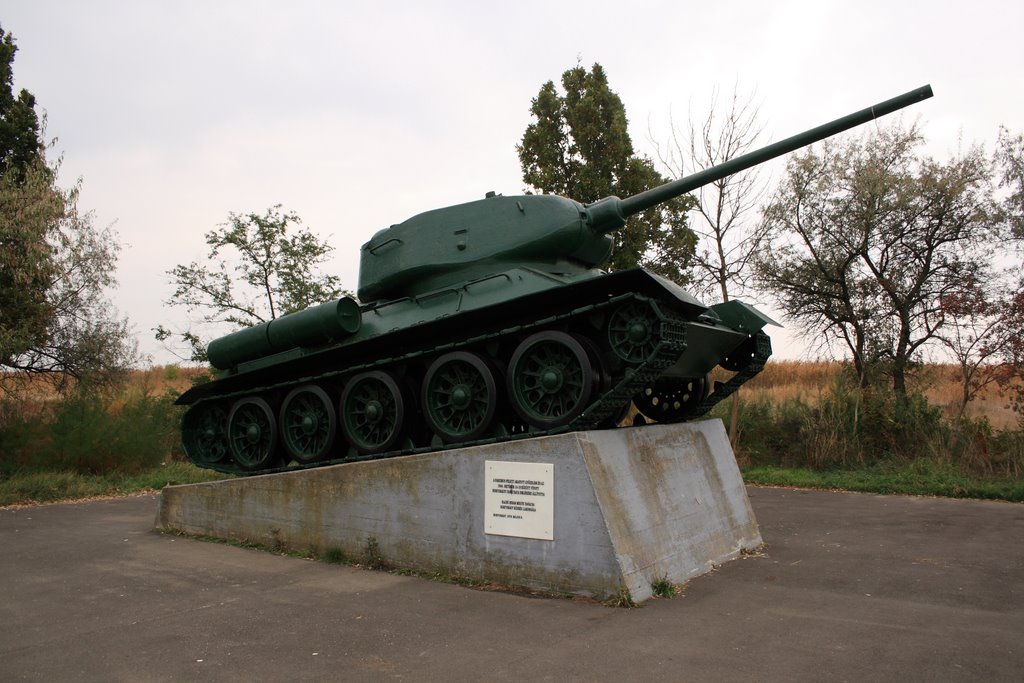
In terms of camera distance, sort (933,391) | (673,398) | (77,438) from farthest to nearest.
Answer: (933,391) < (77,438) < (673,398)

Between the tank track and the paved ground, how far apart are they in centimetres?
154

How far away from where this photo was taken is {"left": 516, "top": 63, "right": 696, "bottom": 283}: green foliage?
1900 centimetres

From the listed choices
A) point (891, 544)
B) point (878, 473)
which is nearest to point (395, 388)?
point (891, 544)

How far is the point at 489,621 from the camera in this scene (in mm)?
6602

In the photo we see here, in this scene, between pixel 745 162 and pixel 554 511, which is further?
pixel 745 162

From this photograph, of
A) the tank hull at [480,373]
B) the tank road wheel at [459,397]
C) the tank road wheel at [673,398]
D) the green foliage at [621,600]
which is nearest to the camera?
the green foliage at [621,600]

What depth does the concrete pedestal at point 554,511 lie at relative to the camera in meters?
7.44

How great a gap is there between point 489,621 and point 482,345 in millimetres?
3346

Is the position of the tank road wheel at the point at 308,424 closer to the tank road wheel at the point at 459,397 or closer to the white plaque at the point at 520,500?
the tank road wheel at the point at 459,397

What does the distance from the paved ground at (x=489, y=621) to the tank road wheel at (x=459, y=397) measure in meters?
1.80

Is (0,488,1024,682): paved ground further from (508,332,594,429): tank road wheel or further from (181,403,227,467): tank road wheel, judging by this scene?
(508,332,594,429): tank road wheel

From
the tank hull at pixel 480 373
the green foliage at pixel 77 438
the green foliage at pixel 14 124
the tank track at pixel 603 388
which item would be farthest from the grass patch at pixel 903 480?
the green foliage at pixel 14 124

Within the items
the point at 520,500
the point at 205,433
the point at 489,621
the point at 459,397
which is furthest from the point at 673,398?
the point at 205,433

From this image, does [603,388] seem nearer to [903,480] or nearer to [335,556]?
[335,556]
